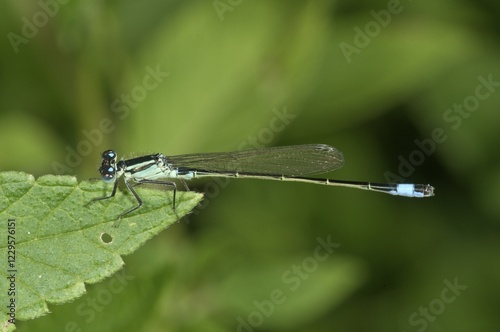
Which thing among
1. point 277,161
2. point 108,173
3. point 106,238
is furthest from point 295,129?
point 106,238

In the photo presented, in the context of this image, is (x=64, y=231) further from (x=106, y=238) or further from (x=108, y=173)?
(x=108, y=173)

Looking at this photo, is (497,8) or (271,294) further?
(497,8)

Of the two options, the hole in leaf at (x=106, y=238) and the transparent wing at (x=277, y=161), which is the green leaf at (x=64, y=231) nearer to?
the hole in leaf at (x=106, y=238)

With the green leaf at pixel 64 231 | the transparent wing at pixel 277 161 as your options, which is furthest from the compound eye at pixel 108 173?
the green leaf at pixel 64 231

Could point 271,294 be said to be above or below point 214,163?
below

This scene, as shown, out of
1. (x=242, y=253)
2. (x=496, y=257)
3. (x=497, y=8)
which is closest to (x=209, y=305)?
(x=242, y=253)

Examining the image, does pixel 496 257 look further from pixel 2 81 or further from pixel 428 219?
pixel 2 81
